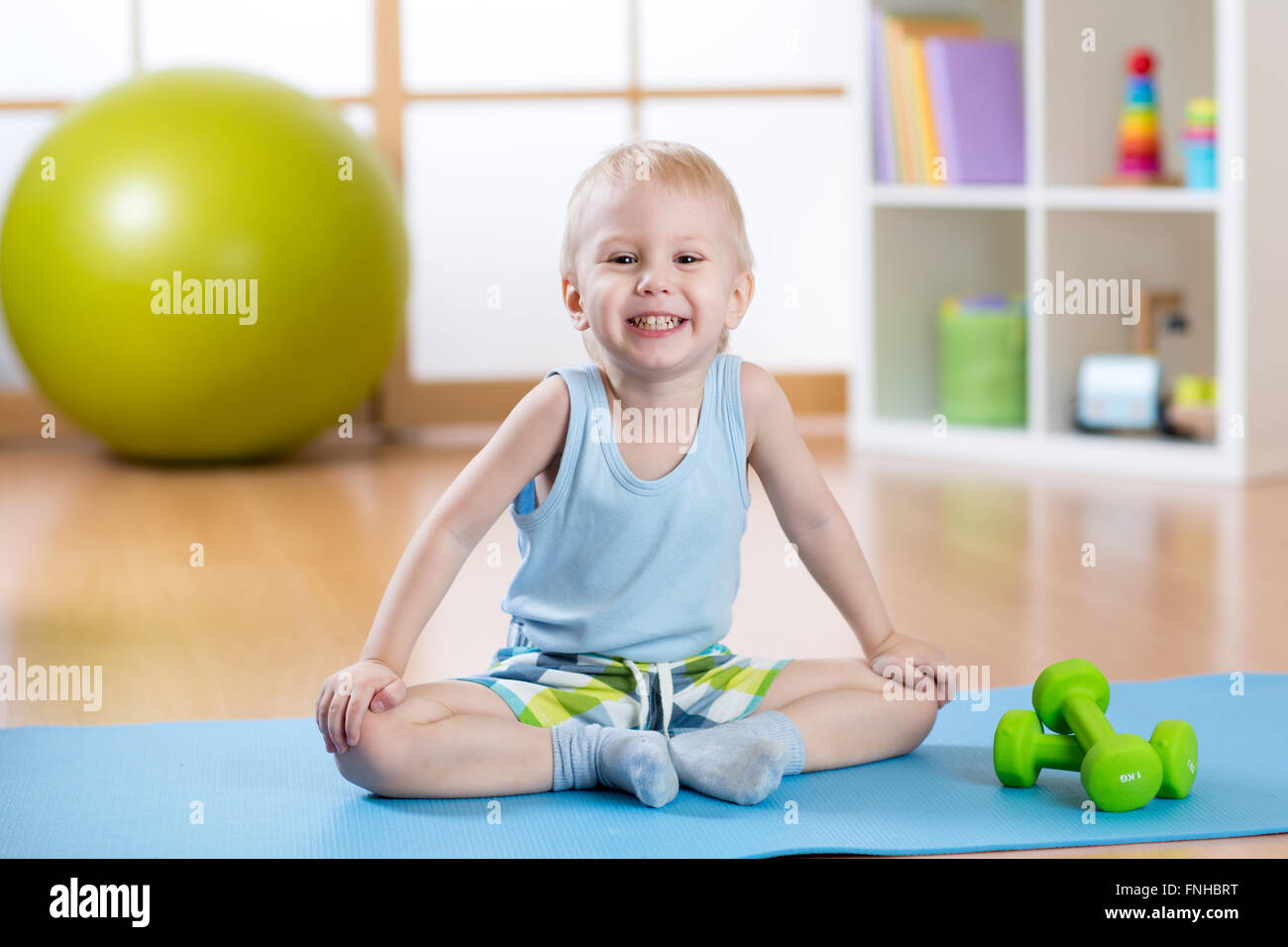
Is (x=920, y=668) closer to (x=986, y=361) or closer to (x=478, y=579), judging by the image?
(x=478, y=579)

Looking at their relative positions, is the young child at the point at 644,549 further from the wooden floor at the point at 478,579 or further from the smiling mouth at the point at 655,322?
the wooden floor at the point at 478,579

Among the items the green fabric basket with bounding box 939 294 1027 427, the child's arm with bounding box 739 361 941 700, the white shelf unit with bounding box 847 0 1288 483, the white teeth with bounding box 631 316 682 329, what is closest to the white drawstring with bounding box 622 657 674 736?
the child's arm with bounding box 739 361 941 700

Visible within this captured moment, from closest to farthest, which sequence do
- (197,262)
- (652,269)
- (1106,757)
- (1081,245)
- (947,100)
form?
(1106,757) < (652,269) < (197,262) < (1081,245) < (947,100)

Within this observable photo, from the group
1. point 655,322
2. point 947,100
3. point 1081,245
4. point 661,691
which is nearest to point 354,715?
point 661,691

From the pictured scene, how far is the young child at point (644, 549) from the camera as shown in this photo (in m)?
1.22

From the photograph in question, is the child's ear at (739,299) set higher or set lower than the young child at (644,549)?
higher

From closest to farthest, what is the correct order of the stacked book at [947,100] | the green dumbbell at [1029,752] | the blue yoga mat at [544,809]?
the blue yoga mat at [544,809], the green dumbbell at [1029,752], the stacked book at [947,100]

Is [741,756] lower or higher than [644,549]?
lower

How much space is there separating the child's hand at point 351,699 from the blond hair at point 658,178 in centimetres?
32

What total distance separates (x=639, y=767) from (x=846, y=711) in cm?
19

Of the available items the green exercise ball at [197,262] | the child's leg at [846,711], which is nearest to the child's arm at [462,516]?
the child's leg at [846,711]

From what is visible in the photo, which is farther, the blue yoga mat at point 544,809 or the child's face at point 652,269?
the child's face at point 652,269

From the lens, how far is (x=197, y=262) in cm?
279

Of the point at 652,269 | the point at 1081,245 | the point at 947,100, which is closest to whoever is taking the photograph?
the point at 652,269
